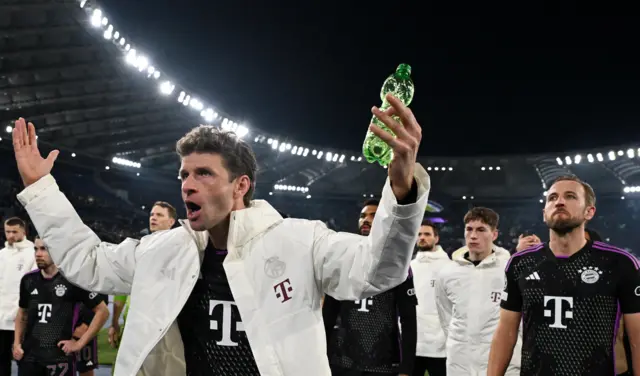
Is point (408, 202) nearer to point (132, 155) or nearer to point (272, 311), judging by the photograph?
point (272, 311)

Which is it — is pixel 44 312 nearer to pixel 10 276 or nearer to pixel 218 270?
pixel 10 276

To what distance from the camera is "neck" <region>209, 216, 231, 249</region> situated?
2.59 meters

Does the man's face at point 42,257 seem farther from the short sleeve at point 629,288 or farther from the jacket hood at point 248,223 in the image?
the short sleeve at point 629,288

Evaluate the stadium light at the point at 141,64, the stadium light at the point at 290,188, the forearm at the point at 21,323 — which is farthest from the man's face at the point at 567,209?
the stadium light at the point at 290,188

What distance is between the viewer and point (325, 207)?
4478 centimetres

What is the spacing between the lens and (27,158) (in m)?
2.59

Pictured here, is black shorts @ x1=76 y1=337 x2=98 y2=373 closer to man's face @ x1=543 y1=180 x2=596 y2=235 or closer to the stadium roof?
man's face @ x1=543 y1=180 x2=596 y2=235

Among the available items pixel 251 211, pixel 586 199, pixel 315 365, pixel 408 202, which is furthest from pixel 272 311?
pixel 586 199

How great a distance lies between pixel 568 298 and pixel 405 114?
2.59m

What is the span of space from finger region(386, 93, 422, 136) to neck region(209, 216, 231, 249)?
987 mm

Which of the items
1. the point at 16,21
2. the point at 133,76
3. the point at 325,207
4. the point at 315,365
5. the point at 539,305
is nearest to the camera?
the point at 315,365

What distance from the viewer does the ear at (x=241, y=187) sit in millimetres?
2588

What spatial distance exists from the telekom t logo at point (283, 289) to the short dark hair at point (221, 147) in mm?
494

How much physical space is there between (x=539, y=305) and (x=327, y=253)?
2.22m
